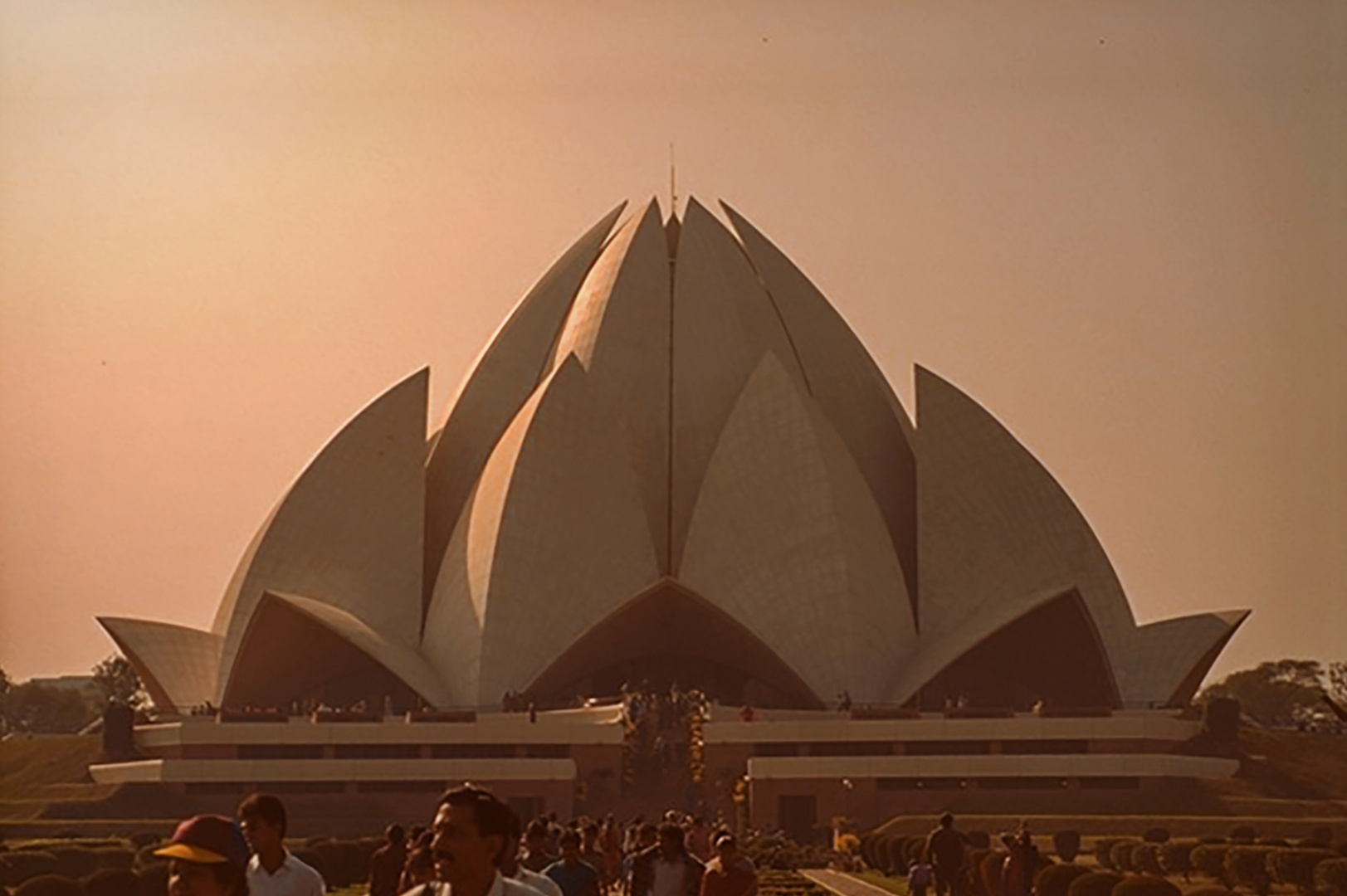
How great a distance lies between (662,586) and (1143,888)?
25.9 metres

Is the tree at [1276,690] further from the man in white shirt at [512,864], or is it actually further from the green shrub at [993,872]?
the man in white shirt at [512,864]

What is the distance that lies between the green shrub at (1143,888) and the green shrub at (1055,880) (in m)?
1.22

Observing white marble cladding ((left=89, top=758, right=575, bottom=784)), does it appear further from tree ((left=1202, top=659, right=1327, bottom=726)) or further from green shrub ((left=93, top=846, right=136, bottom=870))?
tree ((left=1202, top=659, right=1327, bottom=726))

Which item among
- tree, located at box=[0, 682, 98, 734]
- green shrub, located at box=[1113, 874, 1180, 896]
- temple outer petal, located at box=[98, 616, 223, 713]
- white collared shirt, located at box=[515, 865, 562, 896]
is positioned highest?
tree, located at box=[0, 682, 98, 734]

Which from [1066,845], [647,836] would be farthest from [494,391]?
[647,836]

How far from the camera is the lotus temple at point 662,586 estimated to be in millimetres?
40750

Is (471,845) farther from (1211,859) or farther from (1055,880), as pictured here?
(1211,859)

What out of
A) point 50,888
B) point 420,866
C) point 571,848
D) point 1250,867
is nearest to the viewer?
point 420,866

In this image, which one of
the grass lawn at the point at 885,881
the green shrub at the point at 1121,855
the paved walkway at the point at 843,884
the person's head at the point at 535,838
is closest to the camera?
the person's head at the point at 535,838

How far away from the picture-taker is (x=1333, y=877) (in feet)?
66.9

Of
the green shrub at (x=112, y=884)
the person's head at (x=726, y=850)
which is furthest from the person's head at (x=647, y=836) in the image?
the green shrub at (x=112, y=884)

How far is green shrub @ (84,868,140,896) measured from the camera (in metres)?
18.4

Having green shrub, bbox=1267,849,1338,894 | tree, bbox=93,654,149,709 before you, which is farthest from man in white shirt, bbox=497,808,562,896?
tree, bbox=93,654,149,709

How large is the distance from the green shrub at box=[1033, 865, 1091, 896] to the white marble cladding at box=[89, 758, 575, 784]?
20420 mm
